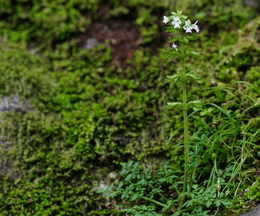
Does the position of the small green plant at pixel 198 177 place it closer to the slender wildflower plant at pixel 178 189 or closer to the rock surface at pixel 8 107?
the slender wildflower plant at pixel 178 189

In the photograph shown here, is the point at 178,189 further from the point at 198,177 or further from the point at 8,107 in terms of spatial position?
the point at 8,107

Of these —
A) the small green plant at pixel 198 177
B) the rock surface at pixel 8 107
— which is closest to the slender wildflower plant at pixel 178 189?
the small green plant at pixel 198 177

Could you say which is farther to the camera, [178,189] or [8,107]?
[8,107]

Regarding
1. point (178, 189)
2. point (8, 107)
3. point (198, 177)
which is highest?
point (8, 107)

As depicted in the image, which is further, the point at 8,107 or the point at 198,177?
the point at 8,107

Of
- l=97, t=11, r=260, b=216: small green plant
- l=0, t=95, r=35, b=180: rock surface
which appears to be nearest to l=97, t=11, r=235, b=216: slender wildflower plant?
l=97, t=11, r=260, b=216: small green plant

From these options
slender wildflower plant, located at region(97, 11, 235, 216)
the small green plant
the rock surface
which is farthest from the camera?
the rock surface

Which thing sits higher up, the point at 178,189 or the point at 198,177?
the point at 198,177

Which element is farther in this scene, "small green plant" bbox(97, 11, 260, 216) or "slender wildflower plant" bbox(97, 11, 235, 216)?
"small green plant" bbox(97, 11, 260, 216)

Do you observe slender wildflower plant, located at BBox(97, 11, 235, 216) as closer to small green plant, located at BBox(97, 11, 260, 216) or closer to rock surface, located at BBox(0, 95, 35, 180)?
small green plant, located at BBox(97, 11, 260, 216)

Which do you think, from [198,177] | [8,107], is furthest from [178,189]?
[8,107]

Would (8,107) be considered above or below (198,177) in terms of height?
above
